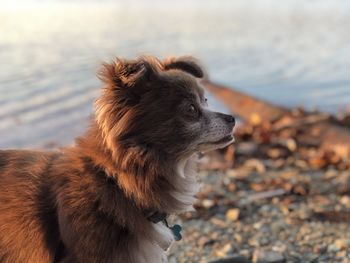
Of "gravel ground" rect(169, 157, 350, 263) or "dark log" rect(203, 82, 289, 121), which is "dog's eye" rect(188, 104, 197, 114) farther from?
"dark log" rect(203, 82, 289, 121)

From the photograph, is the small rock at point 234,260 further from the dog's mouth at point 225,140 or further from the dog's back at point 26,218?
the dog's back at point 26,218

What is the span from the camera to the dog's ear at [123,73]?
11.2 ft

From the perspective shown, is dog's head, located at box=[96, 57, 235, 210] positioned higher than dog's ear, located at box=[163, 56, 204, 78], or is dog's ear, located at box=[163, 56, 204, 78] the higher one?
dog's ear, located at box=[163, 56, 204, 78]

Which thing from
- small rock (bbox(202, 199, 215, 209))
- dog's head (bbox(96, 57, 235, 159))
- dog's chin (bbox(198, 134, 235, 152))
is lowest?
small rock (bbox(202, 199, 215, 209))

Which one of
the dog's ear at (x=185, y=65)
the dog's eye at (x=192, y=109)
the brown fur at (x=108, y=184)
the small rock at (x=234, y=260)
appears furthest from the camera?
the small rock at (x=234, y=260)

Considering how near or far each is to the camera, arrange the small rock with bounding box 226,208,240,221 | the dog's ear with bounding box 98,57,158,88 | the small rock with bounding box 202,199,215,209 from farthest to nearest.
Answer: the small rock with bounding box 202,199,215,209
the small rock with bounding box 226,208,240,221
the dog's ear with bounding box 98,57,158,88

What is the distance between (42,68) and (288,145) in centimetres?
841

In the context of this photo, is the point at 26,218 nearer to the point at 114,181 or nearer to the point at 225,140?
the point at 114,181

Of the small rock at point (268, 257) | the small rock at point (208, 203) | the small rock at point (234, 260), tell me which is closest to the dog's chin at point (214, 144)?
the small rock at point (234, 260)

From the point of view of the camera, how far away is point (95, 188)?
3400 mm

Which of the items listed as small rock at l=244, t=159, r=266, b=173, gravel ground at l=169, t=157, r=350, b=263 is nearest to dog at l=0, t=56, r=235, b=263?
gravel ground at l=169, t=157, r=350, b=263

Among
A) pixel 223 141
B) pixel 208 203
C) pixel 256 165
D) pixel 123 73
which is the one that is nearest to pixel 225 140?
pixel 223 141

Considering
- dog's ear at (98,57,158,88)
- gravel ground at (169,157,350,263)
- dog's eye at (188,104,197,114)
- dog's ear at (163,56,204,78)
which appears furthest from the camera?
gravel ground at (169,157,350,263)

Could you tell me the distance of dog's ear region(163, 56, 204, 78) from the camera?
Result: 13.7 feet
